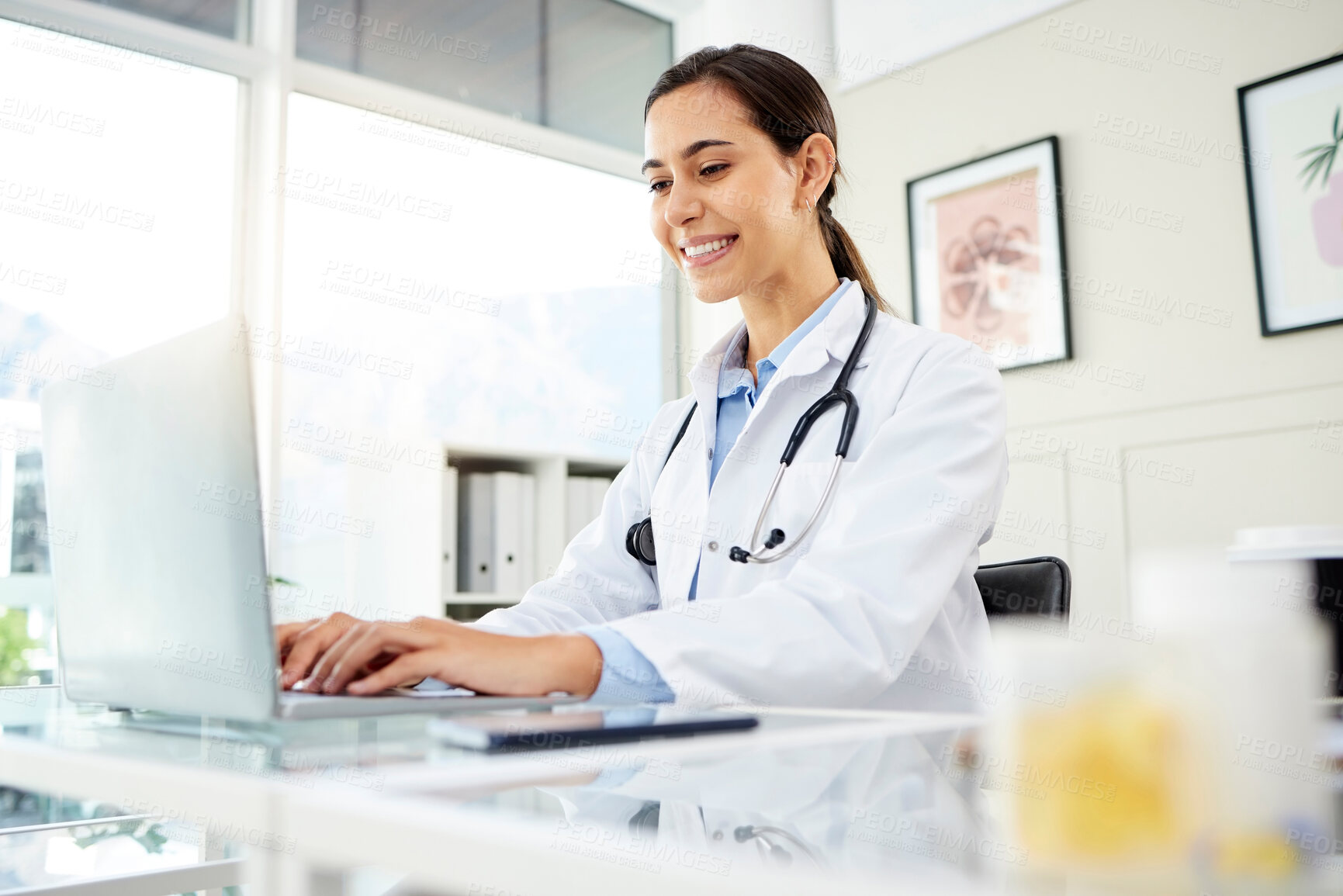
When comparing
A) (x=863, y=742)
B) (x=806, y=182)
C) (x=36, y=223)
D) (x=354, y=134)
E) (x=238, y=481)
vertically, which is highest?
(x=354, y=134)

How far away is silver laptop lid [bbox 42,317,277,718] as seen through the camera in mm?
614

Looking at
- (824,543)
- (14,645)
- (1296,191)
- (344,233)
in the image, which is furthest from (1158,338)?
(14,645)

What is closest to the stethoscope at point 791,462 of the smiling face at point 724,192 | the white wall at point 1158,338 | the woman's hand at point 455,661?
the smiling face at point 724,192

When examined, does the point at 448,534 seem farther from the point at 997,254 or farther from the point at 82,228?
the point at 997,254

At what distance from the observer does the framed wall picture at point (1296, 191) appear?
267 cm

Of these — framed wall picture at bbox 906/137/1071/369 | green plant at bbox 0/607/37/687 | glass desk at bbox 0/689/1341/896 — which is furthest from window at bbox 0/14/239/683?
glass desk at bbox 0/689/1341/896

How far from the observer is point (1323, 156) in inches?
106

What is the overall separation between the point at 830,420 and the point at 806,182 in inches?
18.0

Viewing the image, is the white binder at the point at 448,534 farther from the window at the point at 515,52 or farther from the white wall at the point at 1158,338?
the white wall at the point at 1158,338

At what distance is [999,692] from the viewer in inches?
14.7

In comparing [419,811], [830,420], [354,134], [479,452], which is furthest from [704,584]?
[354,134]

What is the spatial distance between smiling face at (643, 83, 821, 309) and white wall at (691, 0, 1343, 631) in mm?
1660

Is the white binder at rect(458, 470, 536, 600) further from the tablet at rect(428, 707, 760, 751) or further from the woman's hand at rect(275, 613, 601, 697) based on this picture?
the tablet at rect(428, 707, 760, 751)

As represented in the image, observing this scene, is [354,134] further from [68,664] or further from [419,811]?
[419,811]
